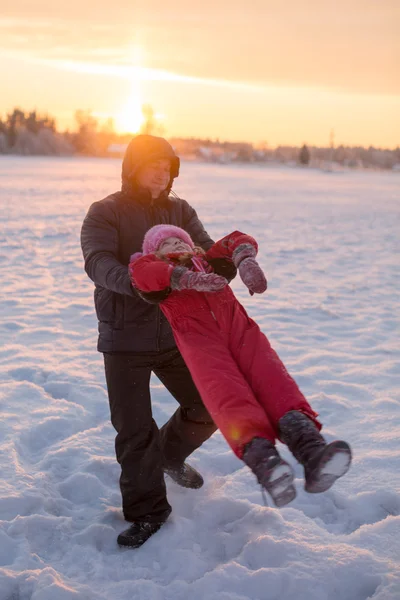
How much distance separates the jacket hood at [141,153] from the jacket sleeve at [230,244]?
55 centimetres

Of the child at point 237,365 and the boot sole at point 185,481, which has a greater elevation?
the child at point 237,365

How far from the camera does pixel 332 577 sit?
2520 mm

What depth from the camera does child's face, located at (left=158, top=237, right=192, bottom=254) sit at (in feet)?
9.02

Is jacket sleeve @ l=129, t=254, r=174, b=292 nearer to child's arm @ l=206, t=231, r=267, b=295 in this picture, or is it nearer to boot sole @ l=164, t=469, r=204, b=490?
child's arm @ l=206, t=231, r=267, b=295

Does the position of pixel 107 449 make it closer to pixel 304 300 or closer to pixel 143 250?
pixel 143 250

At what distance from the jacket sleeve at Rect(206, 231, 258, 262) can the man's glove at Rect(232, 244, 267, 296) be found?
0.04m

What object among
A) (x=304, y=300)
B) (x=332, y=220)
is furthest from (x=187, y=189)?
(x=304, y=300)

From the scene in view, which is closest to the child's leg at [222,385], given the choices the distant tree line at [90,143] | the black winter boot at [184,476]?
the black winter boot at [184,476]

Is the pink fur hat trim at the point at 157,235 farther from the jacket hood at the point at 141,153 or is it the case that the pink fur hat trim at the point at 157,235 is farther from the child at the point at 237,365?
the jacket hood at the point at 141,153

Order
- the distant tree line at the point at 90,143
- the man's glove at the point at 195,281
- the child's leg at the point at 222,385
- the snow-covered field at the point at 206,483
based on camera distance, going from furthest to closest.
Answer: the distant tree line at the point at 90,143 < the snow-covered field at the point at 206,483 < the man's glove at the point at 195,281 < the child's leg at the point at 222,385

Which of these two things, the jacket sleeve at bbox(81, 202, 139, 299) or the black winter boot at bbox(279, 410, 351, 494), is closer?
the black winter boot at bbox(279, 410, 351, 494)

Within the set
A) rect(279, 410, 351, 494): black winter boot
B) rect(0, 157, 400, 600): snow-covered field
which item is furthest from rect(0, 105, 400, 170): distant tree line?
rect(279, 410, 351, 494): black winter boot

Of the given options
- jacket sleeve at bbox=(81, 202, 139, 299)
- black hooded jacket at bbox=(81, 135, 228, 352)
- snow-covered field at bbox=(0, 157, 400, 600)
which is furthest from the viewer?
black hooded jacket at bbox=(81, 135, 228, 352)

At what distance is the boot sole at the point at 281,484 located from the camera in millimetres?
2145
